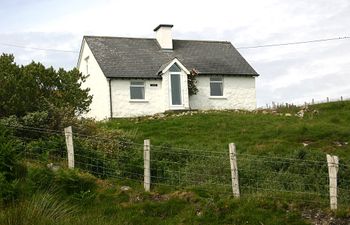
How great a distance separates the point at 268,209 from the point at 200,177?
279 cm

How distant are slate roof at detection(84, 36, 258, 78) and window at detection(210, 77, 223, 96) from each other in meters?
0.51

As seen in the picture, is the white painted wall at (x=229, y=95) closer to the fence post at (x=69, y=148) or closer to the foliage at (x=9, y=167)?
the fence post at (x=69, y=148)

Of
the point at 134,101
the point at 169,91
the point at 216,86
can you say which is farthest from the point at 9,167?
the point at 216,86

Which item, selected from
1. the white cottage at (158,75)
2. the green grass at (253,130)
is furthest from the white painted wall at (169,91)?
the green grass at (253,130)

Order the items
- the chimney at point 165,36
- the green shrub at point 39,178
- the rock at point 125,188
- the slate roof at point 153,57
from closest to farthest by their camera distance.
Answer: the green shrub at point 39,178, the rock at point 125,188, the slate roof at point 153,57, the chimney at point 165,36

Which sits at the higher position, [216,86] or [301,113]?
[216,86]

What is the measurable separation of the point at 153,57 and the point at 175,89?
10.9 feet

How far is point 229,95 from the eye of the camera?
→ 126 feet

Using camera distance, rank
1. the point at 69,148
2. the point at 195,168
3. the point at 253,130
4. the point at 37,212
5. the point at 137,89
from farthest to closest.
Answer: the point at 137,89
the point at 253,130
the point at 195,168
the point at 69,148
the point at 37,212

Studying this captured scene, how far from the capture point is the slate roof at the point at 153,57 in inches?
1421

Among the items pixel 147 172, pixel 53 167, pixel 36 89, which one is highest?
pixel 36 89

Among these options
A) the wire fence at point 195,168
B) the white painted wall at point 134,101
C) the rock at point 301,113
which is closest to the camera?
the wire fence at point 195,168

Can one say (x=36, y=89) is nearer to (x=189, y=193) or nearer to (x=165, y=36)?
(x=189, y=193)

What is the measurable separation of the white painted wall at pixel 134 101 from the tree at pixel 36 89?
1159cm
